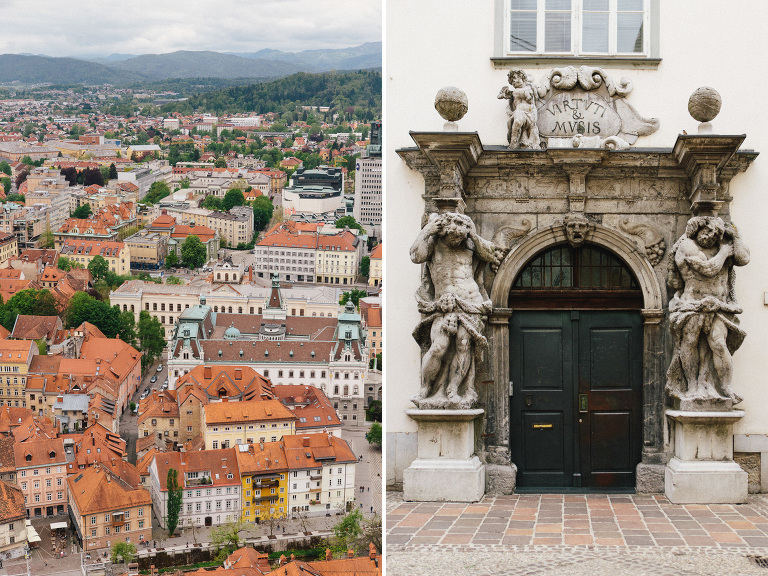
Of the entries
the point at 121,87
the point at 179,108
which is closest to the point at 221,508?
the point at 179,108

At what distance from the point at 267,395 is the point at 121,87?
150973mm

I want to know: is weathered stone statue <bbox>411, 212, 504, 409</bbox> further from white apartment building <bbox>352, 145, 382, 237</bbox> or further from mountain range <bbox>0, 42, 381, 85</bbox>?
mountain range <bbox>0, 42, 381, 85</bbox>

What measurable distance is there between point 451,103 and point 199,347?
53251 mm

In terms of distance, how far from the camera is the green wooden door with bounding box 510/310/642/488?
675 cm

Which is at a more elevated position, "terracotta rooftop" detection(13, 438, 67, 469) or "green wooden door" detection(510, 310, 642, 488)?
"green wooden door" detection(510, 310, 642, 488)

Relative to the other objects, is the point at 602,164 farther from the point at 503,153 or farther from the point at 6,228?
the point at 6,228

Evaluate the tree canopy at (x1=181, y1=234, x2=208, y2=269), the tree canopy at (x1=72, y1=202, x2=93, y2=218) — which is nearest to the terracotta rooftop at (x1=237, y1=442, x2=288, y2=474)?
the tree canopy at (x1=181, y1=234, x2=208, y2=269)

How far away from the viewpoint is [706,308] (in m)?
6.26

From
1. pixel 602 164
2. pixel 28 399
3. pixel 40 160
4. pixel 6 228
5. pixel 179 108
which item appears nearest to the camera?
pixel 602 164

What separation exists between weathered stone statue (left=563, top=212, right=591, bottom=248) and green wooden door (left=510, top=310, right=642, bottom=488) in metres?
0.50

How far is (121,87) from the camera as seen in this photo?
187750 millimetres

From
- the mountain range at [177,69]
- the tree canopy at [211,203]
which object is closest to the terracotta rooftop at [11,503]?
the tree canopy at [211,203]

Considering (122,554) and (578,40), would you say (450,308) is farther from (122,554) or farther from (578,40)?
(122,554)

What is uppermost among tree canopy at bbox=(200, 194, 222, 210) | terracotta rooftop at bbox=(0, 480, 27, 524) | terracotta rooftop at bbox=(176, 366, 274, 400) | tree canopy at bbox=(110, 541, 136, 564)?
tree canopy at bbox=(200, 194, 222, 210)
